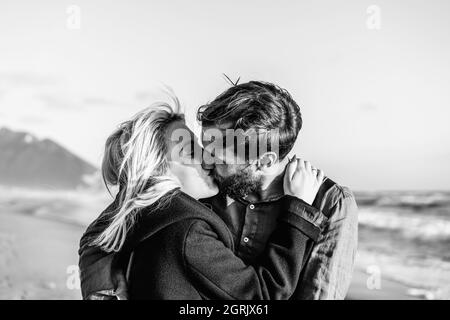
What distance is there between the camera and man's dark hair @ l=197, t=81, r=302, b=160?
8.18 ft

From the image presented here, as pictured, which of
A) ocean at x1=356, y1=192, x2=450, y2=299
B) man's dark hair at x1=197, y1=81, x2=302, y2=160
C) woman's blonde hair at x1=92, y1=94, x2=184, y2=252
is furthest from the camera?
ocean at x1=356, y1=192, x2=450, y2=299

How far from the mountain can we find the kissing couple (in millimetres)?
8328

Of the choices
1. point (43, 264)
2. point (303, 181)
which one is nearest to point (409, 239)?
point (43, 264)

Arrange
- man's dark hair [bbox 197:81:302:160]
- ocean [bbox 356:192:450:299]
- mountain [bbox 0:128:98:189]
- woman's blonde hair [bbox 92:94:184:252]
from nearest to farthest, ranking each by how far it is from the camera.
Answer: woman's blonde hair [bbox 92:94:184:252] < man's dark hair [bbox 197:81:302:160] < ocean [bbox 356:192:450:299] < mountain [bbox 0:128:98:189]

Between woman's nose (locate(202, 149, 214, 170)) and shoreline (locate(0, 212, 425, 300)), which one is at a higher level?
woman's nose (locate(202, 149, 214, 170))

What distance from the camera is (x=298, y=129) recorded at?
261cm

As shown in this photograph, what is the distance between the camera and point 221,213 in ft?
8.55

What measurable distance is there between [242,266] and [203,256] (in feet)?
0.57

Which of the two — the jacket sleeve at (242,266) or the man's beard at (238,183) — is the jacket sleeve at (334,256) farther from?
the man's beard at (238,183)

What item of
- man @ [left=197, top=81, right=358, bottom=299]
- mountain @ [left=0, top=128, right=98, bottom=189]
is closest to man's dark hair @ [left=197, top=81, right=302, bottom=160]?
man @ [left=197, top=81, right=358, bottom=299]

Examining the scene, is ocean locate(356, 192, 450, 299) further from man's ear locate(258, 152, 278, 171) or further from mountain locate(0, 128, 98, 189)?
mountain locate(0, 128, 98, 189)

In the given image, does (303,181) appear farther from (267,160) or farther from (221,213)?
(221,213)
